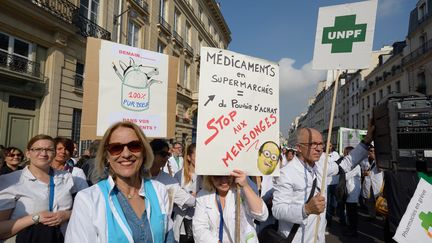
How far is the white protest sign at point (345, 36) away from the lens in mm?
2883

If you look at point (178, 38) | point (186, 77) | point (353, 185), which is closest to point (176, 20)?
point (178, 38)

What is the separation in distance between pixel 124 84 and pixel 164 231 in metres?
2.15

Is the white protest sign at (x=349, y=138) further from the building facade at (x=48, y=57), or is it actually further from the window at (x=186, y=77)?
the window at (x=186, y=77)

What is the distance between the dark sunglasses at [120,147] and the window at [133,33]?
18.3 meters

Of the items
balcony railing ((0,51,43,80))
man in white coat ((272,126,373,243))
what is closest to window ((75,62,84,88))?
balcony railing ((0,51,43,80))

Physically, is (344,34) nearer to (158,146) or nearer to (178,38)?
(158,146)

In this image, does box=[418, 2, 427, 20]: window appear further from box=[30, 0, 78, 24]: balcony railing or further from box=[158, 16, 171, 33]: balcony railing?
box=[30, 0, 78, 24]: balcony railing

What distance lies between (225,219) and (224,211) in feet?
0.20

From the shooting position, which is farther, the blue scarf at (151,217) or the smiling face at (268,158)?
the smiling face at (268,158)

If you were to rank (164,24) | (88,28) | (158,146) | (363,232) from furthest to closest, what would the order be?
1. (164,24)
2. (88,28)
3. (363,232)
4. (158,146)

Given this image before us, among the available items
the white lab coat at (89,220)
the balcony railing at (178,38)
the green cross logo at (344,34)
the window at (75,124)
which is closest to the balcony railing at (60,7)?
the window at (75,124)

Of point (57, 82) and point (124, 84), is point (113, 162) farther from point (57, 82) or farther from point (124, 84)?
point (57, 82)

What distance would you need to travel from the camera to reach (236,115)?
2.52 m

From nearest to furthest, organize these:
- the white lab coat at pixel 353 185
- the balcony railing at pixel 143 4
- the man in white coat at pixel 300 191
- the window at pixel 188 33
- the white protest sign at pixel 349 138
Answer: the man in white coat at pixel 300 191, the white lab coat at pixel 353 185, the white protest sign at pixel 349 138, the balcony railing at pixel 143 4, the window at pixel 188 33
